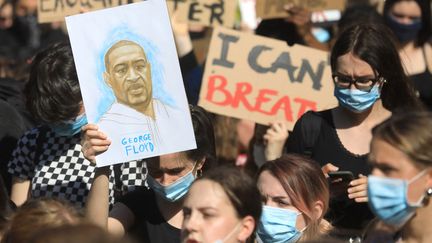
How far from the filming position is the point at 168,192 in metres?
5.45

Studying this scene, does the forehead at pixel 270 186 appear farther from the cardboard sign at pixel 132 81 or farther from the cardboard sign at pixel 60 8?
the cardboard sign at pixel 60 8

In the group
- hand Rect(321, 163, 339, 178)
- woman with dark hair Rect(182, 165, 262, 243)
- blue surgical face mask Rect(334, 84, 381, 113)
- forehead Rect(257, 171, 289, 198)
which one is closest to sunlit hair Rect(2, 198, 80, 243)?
woman with dark hair Rect(182, 165, 262, 243)

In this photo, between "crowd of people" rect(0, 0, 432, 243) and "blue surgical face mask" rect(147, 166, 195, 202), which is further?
"blue surgical face mask" rect(147, 166, 195, 202)

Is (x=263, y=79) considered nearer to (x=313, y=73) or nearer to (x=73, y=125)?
(x=313, y=73)

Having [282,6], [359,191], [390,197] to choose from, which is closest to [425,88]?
[282,6]

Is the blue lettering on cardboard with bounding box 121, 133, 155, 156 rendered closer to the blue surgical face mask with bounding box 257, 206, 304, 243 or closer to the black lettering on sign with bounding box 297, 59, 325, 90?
the blue surgical face mask with bounding box 257, 206, 304, 243

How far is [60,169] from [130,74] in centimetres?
93

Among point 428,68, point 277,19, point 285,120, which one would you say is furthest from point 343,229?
point 277,19

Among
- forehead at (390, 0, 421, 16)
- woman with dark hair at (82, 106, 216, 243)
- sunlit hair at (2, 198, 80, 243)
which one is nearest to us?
sunlit hair at (2, 198, 80, 243)

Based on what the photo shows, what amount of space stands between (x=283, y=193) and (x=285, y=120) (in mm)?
2047

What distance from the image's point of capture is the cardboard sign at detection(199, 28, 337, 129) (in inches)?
295

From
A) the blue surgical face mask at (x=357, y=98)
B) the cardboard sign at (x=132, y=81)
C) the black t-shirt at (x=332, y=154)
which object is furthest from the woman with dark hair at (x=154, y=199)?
the blue surgical face mask at (x=357, y=98)

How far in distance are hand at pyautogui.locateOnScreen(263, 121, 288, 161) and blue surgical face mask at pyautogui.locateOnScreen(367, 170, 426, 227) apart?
264 cm

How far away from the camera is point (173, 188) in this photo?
5453 millimetres
